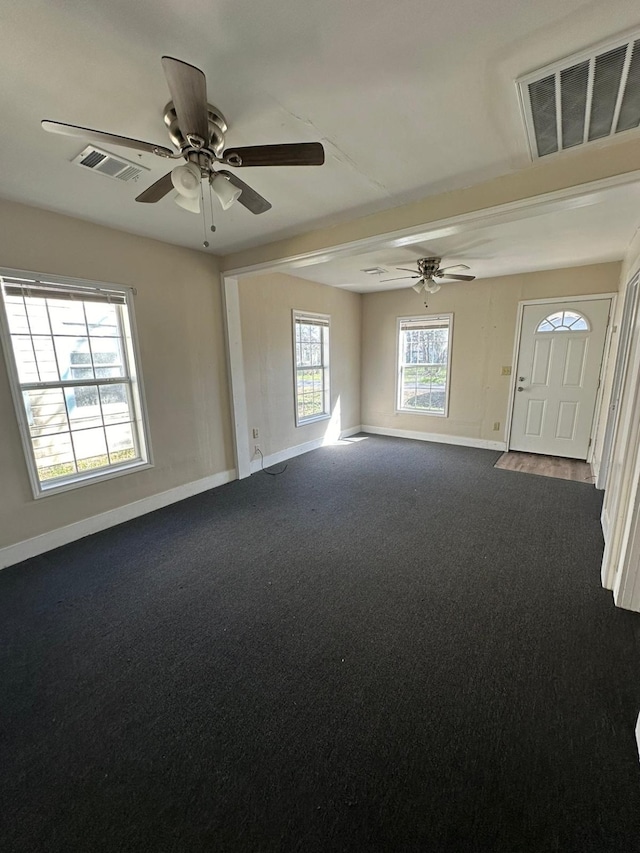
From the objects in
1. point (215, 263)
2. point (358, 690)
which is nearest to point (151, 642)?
point (358, 690)

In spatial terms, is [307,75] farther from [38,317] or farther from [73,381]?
[73,381]

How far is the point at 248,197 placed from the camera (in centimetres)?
178

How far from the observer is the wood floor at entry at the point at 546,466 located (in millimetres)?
4129

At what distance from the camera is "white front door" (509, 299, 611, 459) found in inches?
173

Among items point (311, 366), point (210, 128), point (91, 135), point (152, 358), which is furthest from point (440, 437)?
point (91, 135)

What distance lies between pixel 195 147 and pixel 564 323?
482 centimetres

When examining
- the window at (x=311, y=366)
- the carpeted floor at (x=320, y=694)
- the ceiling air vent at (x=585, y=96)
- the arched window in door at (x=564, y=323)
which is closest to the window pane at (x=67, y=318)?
the carpeted floor at (x=320, y=694)

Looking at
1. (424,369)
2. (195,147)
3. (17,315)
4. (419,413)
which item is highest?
(195,147)

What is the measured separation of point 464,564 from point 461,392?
3.52 meters

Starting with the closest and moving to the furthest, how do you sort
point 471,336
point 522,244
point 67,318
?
point 67,318 < point 522,244 < point 471,336

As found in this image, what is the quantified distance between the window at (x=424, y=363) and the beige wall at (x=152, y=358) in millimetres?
3232

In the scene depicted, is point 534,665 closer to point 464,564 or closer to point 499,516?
point 464,564

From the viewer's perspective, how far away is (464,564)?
97.4 inches

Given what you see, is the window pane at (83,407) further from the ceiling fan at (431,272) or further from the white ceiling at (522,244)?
the ceiling fan at (431,272)
